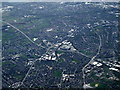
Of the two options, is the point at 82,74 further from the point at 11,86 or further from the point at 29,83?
the point at 11,86

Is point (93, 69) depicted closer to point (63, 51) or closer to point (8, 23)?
point (63, 51)

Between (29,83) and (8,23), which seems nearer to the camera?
(29,83)

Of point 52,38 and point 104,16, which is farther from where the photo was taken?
point 104,16

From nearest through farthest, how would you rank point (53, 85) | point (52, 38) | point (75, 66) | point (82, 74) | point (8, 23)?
point (53, 85) → point (82, 74) → point (75, 66) → point (52, 38) → point (8, 23)

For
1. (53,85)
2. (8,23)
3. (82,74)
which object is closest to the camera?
(53,85)

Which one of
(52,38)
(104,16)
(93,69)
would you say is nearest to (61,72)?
(93,69)

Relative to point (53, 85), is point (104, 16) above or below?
above

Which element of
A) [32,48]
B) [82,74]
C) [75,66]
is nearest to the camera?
[82,74]

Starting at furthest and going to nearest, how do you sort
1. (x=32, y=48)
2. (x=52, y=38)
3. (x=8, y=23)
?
(x=8, y=23)
(x=52, y=38)
(x=32, y=48)

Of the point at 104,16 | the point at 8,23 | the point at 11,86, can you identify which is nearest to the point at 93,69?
the point at 11,86
